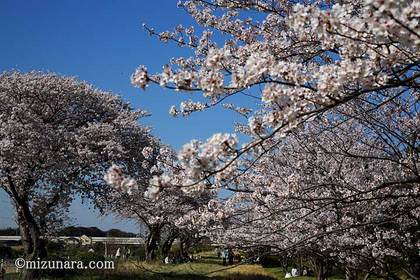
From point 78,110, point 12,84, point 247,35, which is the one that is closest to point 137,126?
point 78,110

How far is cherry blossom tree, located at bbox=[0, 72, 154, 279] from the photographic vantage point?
648 inches

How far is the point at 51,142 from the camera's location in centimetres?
1697

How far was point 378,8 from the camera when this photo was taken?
207cm

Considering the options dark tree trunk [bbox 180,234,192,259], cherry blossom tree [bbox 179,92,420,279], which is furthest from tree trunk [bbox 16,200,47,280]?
dark tree trunk [bbox 180,234,192,259]

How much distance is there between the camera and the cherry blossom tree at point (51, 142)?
1645 cm

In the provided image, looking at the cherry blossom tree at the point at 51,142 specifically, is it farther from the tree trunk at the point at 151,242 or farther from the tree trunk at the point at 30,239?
the tree trunk at the point at 151,242

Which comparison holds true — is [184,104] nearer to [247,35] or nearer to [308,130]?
[247,35]

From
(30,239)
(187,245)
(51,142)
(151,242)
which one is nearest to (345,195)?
(51,142)

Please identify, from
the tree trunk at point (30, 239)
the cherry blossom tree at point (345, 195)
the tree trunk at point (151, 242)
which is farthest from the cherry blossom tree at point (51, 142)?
the tree trunk at point (151, 242)

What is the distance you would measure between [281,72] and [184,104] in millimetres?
1516

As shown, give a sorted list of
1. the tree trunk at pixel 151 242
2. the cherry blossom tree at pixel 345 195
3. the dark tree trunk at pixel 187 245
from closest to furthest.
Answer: the cherry blossom tree at pixel 345 195
the dark tree trunk at pixel 187 245
the tree trunk at pixel 151 242

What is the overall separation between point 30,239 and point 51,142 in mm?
3576

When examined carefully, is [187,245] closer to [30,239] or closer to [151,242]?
[151,242]

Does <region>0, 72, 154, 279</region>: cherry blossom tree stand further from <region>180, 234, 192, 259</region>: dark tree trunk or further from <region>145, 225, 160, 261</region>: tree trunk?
<region>145, 225, 160, 261</region>: tree trunk
